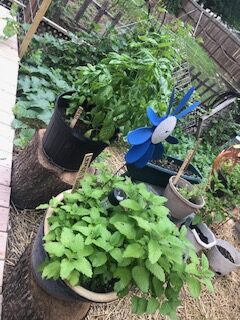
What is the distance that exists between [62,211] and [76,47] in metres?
3.17

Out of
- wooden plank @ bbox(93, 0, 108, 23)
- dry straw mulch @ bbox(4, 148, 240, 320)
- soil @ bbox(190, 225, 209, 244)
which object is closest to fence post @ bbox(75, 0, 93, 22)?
wooden plank @ bbox(93, 0, 108, 23)

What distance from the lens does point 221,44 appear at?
10.6 m

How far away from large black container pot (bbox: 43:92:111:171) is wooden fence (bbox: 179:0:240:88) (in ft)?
28.7

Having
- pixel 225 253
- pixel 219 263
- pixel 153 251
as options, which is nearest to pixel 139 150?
pixel 153 251

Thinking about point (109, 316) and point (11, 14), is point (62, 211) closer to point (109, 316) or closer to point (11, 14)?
point (109, 316)

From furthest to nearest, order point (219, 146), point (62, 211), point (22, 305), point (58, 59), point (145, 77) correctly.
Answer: point (219, 146), point (58, 59), point (145, 77), point (22, 305), point (62, 211)

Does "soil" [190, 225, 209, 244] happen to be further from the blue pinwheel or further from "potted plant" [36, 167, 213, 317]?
"potted plant" [36, 167, 213, 317]

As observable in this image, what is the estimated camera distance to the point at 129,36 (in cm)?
454

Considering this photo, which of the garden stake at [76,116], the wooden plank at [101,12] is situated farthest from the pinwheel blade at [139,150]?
the wooden plank at [101,12]

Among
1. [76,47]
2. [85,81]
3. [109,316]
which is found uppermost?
[85,81]

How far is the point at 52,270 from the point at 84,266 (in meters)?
0.13

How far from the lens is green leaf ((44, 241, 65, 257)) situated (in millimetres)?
1267

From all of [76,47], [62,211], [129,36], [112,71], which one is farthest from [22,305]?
[129,36]

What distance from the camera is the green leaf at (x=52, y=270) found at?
4.17 ft
